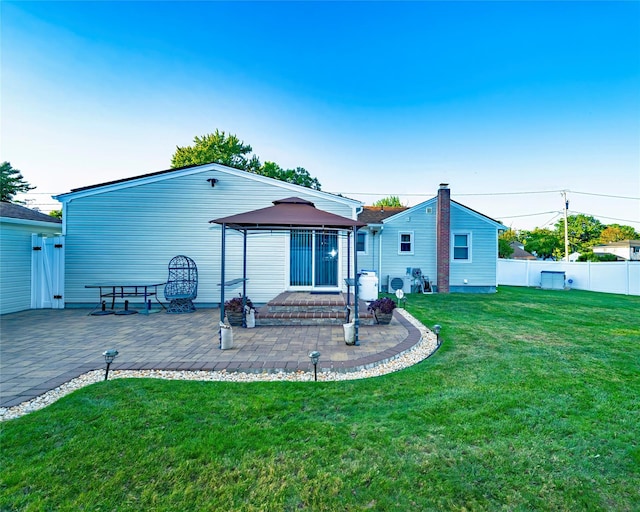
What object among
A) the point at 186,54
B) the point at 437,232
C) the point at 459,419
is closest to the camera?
the point at 459,419

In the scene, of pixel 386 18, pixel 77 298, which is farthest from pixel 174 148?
pixel 386 18

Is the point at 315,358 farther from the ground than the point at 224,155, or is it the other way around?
the point at 224,155

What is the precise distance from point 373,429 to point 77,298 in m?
10.7

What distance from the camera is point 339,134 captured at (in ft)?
49.6

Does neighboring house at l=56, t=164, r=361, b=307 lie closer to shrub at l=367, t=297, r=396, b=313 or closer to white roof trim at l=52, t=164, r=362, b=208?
white roof trim at l=52, t=164, r=362, b=208

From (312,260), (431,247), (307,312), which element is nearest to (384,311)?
(307,312)

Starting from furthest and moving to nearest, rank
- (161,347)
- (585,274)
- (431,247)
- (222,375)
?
1. (585,274)
2. (431,247)
3. (161,347)
4. (222,375)

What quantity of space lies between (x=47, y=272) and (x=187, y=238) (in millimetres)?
4436

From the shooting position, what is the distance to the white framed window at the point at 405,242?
47.2ft

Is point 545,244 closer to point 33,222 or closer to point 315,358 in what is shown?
point 315,358

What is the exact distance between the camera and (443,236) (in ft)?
45.4

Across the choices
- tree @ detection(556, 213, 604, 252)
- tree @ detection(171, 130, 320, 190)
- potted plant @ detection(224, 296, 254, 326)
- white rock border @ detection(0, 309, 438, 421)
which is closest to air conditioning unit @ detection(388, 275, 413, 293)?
potted plant @ detection(224, 296, 254, 326)

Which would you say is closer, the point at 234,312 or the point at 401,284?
the point at 234,312

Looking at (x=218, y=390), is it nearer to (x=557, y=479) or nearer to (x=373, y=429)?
(x=373, y=429)
